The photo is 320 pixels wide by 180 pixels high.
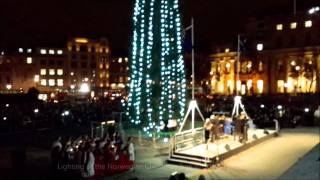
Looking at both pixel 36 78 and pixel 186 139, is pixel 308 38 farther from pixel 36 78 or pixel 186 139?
pixel 36 78

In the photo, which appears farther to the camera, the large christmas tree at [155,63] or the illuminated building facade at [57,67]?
the illuminated building facade at [57,67]

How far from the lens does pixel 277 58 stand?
241ft

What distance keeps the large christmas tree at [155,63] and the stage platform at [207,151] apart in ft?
13.0

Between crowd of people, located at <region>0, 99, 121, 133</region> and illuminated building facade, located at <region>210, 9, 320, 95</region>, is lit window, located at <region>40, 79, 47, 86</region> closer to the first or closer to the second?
illuminated building facade, located at <region>210, 9, 320, 95</region>

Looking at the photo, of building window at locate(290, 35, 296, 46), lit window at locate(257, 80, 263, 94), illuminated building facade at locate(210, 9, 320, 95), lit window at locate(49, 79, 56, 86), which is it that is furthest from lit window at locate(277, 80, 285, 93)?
lit window at locate(49, 79, 56, 86)

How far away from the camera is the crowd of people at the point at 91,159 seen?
60.6 feet

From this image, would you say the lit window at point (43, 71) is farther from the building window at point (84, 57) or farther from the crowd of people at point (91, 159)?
the crowd of people at point (91, 159)

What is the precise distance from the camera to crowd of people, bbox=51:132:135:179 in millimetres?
18484

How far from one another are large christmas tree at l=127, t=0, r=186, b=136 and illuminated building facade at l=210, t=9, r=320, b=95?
40581 mm

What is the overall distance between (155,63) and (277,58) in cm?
4930

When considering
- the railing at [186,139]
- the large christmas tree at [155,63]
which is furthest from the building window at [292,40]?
the railing at [186,139]

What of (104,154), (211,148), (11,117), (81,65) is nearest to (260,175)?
(211,148)

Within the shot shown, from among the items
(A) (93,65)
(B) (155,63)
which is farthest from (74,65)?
(B) (155,63)

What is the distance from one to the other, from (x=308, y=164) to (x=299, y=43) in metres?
60.2
